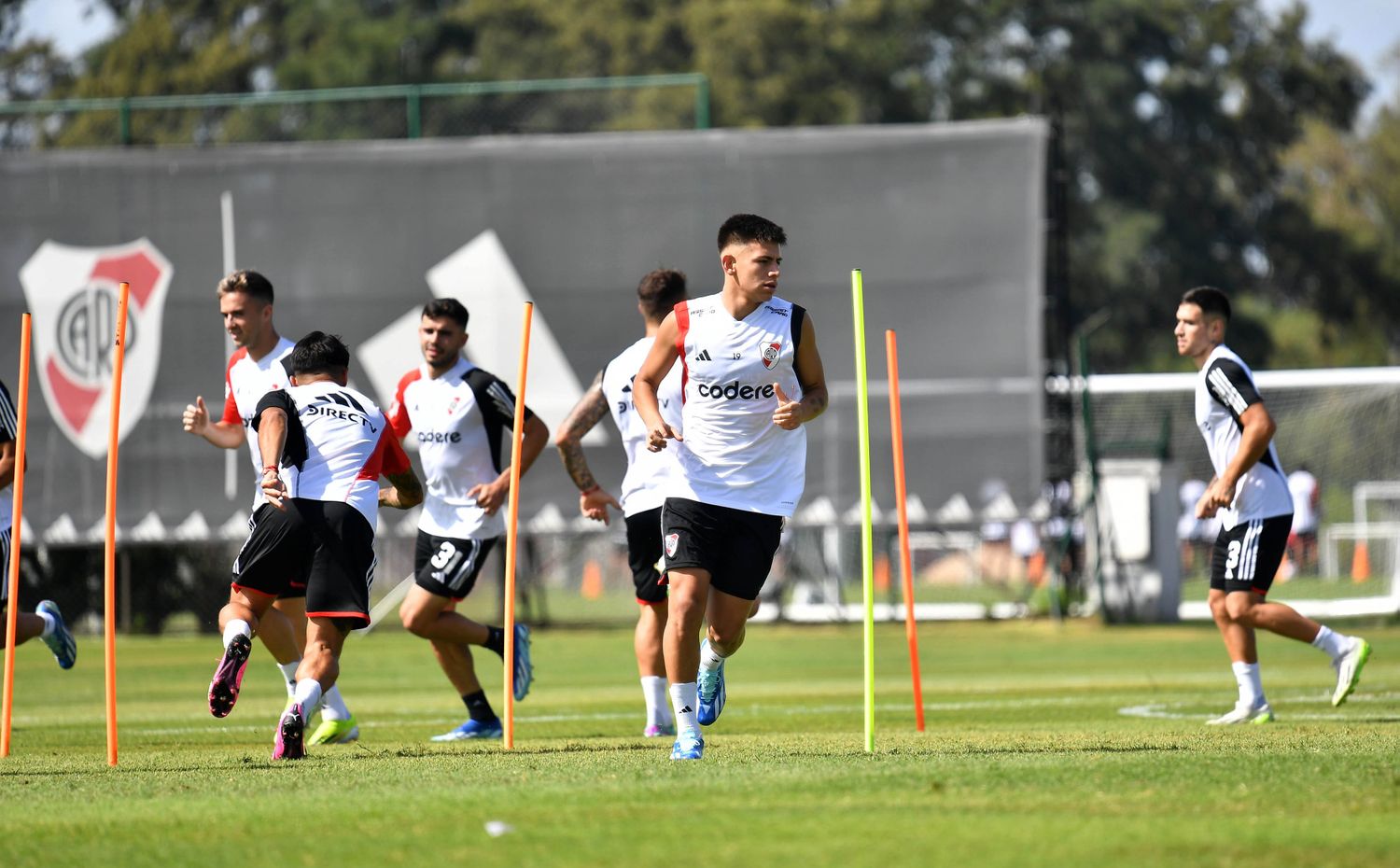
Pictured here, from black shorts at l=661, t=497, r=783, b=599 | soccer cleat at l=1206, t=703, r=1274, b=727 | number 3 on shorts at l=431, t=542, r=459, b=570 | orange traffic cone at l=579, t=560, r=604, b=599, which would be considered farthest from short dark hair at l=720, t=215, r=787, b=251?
orange traffic cone at l=579, t=560, r=604, b=599

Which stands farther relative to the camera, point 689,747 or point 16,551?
point 16,551

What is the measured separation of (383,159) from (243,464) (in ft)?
13.0

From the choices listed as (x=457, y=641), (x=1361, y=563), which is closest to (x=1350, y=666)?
(x=457, y=641)

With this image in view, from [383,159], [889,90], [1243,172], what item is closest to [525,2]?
[889,90]

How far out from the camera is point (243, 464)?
21.4 m

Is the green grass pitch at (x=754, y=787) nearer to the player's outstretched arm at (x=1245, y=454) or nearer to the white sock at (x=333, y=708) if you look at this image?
the white sock at (x=333, y=708)

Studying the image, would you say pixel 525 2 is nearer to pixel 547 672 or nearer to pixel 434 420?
pixel 547 672

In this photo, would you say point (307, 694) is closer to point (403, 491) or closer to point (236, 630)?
point (236, 630)

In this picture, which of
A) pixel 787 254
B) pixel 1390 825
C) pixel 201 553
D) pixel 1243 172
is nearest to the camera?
pixel 1390 825

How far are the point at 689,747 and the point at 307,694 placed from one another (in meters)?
1.67

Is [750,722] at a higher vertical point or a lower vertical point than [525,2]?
lower

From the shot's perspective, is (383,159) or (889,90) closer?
(383,159)

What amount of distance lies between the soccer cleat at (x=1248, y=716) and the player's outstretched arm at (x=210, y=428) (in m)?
5.06

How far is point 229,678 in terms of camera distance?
7609 mm
